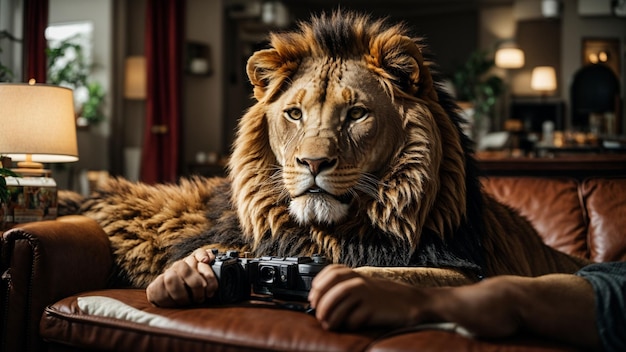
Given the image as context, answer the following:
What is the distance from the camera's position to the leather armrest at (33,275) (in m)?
1.98

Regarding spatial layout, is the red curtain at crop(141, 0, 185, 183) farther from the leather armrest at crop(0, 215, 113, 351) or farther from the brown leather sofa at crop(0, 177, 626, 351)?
the leather armrest at crop(0, 215, 113, 351)

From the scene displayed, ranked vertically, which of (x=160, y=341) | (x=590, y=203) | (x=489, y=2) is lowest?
(x=160, y=341)

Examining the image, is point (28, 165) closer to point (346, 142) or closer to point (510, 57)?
point (346, 142)

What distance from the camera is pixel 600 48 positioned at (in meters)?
11.1

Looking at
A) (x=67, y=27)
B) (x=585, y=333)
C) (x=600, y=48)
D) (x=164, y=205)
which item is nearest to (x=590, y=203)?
(x=585, y=333)

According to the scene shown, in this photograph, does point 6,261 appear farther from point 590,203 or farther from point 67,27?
point 67,27

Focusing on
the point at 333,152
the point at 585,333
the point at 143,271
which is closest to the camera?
the point at 585,333

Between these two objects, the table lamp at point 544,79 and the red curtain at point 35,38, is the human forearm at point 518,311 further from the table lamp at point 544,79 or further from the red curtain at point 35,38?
the table lamp at point 544,79

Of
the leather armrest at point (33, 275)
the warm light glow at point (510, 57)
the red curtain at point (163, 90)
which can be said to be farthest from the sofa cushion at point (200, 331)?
the warm light glow at point (510, 57)

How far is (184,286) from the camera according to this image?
168cm

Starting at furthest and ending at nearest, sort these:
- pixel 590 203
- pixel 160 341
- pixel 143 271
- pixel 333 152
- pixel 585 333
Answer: pixel 590 203, pixel 143 271, pixel 333 152, pixel 160 341, pixel 585 333

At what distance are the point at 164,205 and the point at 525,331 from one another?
132cm

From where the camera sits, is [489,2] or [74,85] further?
[489,2]

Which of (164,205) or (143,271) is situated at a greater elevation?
(164,205)
